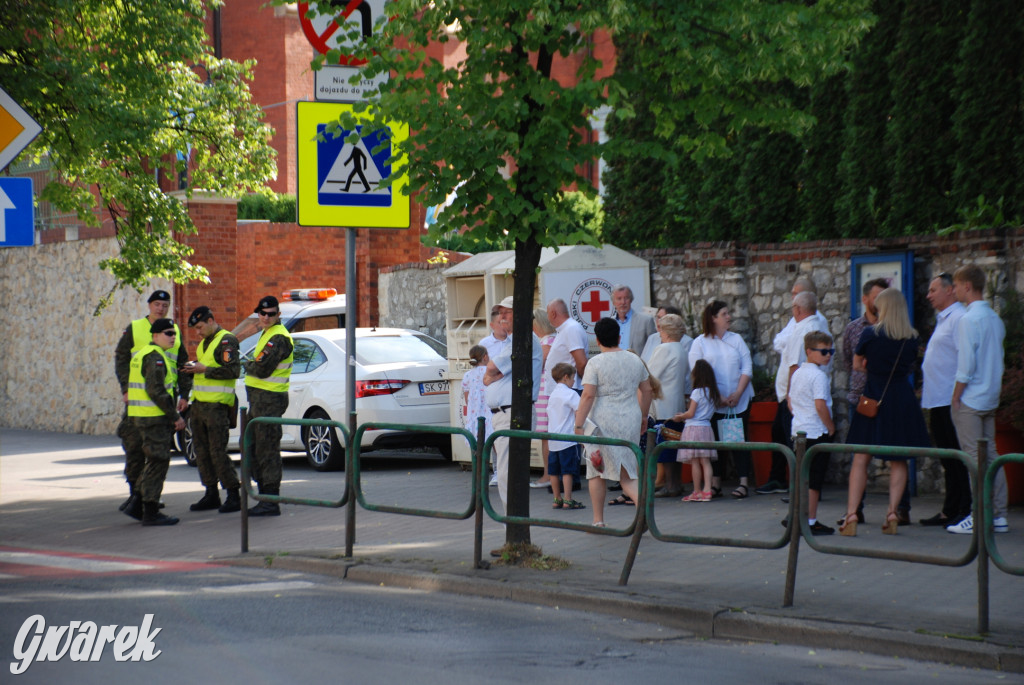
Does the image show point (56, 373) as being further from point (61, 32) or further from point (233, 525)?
point (233, 525)

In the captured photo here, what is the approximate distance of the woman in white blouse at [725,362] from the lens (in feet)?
38.4

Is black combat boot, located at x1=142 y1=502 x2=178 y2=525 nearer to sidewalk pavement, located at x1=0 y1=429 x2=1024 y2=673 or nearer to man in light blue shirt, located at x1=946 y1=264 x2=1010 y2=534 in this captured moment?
sidewalk pavement, located at x1=0 y1=429 x2=1024 y2=673

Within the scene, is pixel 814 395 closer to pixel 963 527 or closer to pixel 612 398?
pixel 963 527

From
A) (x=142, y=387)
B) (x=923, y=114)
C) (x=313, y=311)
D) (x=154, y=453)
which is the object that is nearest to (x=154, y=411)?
(x=142, y=387)

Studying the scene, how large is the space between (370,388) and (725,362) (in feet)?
15.1

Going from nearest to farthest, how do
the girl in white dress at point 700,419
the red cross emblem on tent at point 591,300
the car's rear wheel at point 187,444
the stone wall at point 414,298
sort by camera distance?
→ the girl in white dress at point 700,419
the red cross emblem on tent at point 591,300
the car's rear wheel at point 187,444
the stone wall at point 414,298

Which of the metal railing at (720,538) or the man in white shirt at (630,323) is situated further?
the man in white shirt at (630,323)

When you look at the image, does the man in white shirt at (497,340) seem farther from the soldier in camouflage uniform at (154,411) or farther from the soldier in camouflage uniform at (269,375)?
the soldier in camouflage uniform at (154,411)

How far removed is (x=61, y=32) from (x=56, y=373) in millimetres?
9914

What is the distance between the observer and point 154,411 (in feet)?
37.1

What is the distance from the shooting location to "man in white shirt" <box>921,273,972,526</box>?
9.58 meters

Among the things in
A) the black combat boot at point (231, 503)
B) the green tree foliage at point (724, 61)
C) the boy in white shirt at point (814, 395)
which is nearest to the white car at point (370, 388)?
the black combat boot at point (231, 503)

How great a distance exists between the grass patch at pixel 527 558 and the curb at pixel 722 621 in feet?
1.64

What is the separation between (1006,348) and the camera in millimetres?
10945
